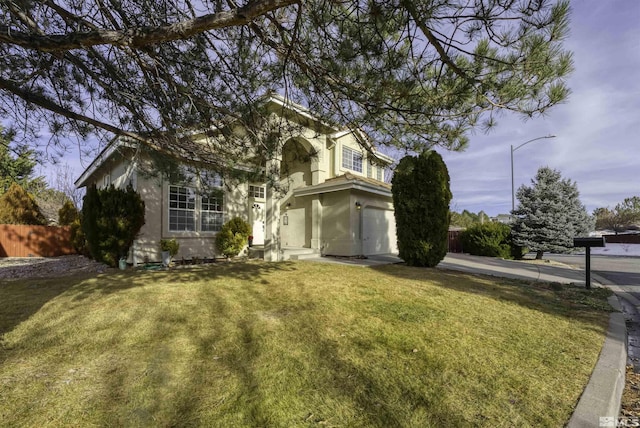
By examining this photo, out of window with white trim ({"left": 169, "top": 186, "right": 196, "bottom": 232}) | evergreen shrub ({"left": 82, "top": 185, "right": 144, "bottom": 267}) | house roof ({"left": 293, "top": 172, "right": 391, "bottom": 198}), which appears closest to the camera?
evergreen shrub ({"left": 82, "top": 185, "right": 144, "bottom": 267})

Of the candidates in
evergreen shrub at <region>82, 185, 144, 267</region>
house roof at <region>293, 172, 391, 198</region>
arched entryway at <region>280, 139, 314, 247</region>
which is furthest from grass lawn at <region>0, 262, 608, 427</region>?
arched entryway at <region>280, 139, 314, 247</region>

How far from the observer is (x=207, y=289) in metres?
6.18

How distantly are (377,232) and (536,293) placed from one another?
7.44 m

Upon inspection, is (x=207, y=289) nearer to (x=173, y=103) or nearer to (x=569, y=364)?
(x=173, y=103)

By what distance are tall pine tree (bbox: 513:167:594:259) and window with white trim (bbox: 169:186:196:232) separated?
15.4 meters

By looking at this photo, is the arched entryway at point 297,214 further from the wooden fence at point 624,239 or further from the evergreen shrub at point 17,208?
the wooden fence at point 624,239

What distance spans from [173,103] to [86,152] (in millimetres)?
2148

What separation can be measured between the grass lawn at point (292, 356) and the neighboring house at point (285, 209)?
111 inches

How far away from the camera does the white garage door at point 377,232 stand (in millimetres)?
12805

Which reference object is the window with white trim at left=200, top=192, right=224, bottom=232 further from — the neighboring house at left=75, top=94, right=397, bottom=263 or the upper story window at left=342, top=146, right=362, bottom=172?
the upper story window at left=342, top=146, right=362, bottom=172

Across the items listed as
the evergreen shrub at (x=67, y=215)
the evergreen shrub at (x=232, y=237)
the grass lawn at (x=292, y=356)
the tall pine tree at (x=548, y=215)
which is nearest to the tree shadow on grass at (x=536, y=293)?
the grass lawn at (x=292, y=356)

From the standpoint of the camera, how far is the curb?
2.26 m

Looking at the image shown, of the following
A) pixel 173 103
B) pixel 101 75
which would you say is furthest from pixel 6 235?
pixel 173 103

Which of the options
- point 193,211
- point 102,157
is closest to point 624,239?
point 193,211
